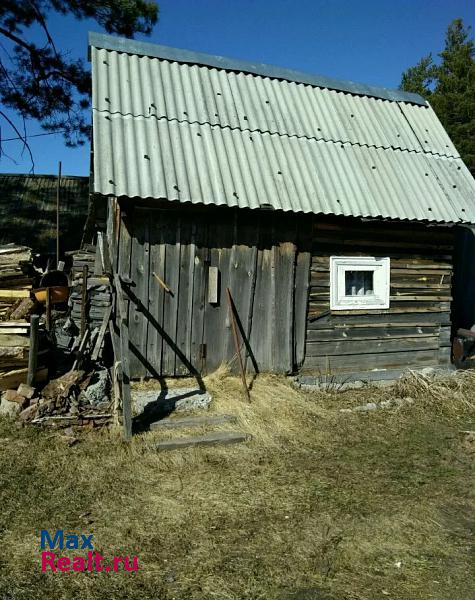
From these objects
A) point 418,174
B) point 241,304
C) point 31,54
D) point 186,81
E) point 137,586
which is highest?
point 31,54

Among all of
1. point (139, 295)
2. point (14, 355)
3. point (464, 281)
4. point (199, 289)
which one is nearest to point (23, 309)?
point (14, 355)

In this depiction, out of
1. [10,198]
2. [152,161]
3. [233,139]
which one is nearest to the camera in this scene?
A: [152,161]

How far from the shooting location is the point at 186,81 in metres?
8.23

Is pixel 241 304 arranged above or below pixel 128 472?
above

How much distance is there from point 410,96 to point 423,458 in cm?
764

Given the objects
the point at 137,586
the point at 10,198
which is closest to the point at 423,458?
the point at 137,586

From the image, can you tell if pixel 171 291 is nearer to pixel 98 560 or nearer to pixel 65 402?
pixel 65 402

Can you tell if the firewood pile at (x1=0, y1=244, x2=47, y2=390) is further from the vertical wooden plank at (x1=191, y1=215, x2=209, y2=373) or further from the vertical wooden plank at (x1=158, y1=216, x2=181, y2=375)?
the vertical wooden plank at (x1=191, y1=215, x2=209, y2=373)

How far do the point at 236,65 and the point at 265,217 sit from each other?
3.30 m

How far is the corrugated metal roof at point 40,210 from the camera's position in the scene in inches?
697

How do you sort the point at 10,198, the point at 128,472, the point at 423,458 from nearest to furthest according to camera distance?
the point at 128,472 < the point at 423,458 < the point at 10,198

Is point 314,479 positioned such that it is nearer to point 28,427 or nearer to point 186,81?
point 28,427

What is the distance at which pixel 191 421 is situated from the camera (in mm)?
5996

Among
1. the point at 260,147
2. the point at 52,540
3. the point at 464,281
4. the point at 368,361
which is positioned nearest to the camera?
the point at 52,540
